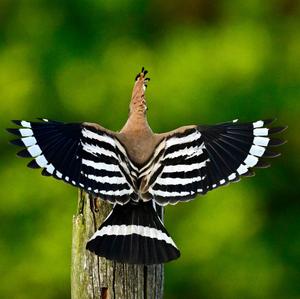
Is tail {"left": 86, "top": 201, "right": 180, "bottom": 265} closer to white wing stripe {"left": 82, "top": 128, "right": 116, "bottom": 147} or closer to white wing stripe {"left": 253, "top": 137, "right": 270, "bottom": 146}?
white wing stripe {"left": 82, "top": 128, "right": 116, "bottom": 147}

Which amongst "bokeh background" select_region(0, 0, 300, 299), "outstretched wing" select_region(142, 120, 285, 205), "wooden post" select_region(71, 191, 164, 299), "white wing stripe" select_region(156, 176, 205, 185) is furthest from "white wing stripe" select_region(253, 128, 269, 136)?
"bokeh background" select_region(0, 0, 300, 299)

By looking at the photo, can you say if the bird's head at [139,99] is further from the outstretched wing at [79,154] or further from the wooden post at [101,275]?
the wooden post at [101,275]

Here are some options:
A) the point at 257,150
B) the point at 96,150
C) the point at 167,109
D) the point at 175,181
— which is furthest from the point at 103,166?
the point at 167,109

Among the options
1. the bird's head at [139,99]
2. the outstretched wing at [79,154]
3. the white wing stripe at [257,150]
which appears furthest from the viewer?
the bird's head at [139,99]

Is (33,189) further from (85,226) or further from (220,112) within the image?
(85,226)

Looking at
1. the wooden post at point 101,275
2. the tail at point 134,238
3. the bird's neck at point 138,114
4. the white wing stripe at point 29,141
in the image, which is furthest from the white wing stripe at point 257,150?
the white wing stripe at point 29,141

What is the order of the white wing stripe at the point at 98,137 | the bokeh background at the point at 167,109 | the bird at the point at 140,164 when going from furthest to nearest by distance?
the bokeh background at the point at 167,109 < the white wing stripe at the point at 98,137 < the bird at the point at 140,164

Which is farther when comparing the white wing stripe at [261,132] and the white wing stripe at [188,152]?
the white wing stripe at [261,132]
